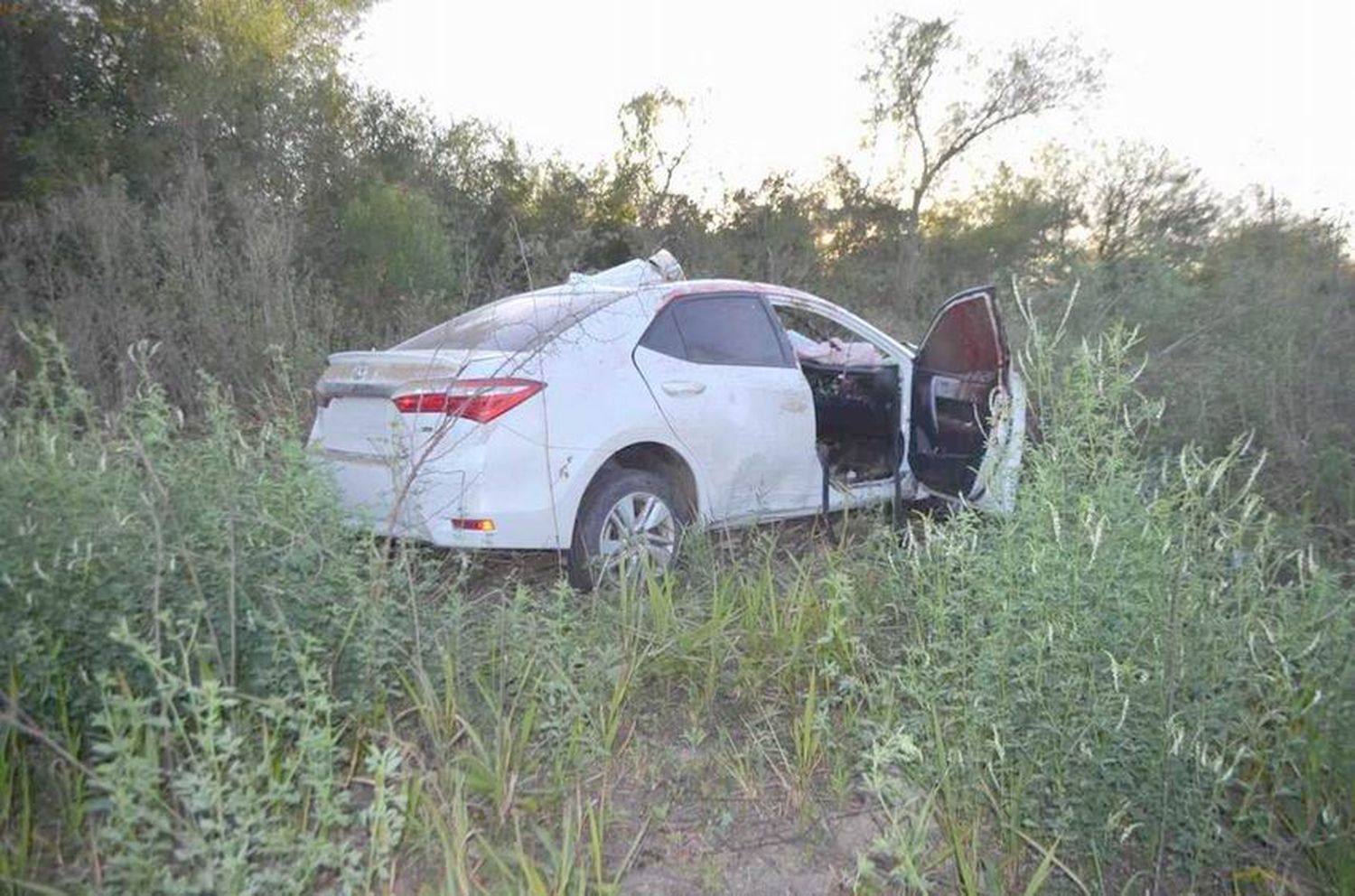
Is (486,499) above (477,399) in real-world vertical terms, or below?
below

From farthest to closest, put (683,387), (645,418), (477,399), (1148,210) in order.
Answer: (1148,210), (683,387), (645,418), (477,399)

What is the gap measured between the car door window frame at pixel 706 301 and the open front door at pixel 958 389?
2.52ft

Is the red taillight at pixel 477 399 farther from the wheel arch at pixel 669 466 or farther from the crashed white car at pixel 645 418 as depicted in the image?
the wheel arch at pixel 669 466

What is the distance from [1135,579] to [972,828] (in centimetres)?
85

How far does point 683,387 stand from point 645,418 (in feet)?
1.11

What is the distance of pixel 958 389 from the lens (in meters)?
5.83

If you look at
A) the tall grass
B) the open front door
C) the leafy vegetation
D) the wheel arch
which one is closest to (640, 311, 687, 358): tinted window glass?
the wheel arch

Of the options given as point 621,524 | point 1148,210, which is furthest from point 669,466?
point 1148,210

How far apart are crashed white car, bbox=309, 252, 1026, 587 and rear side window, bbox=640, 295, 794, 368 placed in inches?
0.4

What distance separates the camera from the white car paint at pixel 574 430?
4625 mm

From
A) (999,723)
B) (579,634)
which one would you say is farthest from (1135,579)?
(579,634)

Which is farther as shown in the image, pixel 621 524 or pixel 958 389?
pixel 958 389

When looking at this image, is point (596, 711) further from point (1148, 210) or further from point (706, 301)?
point (1148, 210)

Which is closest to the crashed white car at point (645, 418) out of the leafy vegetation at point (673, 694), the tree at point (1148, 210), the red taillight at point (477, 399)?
the red taillight at point (477, 399)
